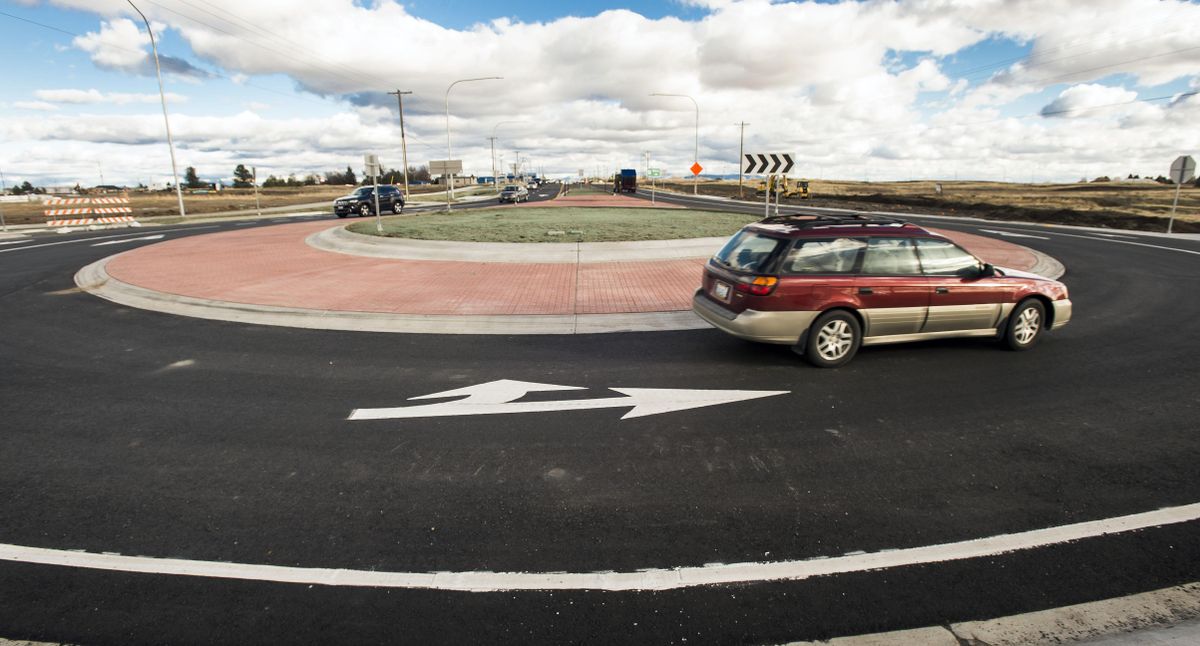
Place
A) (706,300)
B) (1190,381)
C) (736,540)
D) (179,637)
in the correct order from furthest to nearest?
1. (706,300)
2. (1190,381)
3. (736,540)
4. (179,637)

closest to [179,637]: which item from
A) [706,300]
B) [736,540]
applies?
[736,540]

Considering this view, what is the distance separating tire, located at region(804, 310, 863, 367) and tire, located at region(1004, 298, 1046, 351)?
86.4 inches

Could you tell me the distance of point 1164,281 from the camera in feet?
40.8

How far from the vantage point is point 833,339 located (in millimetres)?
6750

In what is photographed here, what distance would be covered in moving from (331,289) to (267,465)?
24.7 ft

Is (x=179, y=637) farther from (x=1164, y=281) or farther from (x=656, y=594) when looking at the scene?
(x=1164, y=281)

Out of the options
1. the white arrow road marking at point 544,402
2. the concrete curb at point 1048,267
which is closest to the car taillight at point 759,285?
the white arrow road marking at point 544,402

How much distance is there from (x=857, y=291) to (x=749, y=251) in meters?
1.33

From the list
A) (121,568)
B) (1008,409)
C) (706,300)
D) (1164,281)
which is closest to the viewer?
(121,568)

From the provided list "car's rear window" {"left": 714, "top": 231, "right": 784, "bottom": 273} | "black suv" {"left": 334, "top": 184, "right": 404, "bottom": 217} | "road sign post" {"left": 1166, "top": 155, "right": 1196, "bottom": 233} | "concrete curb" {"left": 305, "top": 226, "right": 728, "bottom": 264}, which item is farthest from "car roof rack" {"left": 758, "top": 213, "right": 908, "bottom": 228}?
"black suv" {"left": 334, "top": 184, "right": 404, "bottom": 217}

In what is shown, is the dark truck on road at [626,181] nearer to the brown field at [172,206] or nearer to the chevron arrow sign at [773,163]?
the brown field at [172,206]

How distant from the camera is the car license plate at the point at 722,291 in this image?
22.8 feet

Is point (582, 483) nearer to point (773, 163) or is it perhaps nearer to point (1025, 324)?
point (1025, 324)

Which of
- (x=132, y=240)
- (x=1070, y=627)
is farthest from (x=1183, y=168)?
(x=132, y=240)
